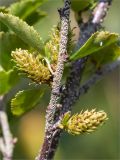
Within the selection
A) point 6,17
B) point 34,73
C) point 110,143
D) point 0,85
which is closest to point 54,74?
point 34,73

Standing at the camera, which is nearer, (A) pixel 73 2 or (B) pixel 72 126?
(B) pixel 72 126

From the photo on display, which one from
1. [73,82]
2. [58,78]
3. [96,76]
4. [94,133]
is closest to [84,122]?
[58,78]

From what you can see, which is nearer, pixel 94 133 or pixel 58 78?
pixel 58 78

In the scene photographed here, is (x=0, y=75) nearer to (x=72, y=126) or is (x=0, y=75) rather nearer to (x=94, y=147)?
(x=72, y=126)

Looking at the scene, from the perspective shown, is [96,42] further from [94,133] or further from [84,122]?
[94,133]

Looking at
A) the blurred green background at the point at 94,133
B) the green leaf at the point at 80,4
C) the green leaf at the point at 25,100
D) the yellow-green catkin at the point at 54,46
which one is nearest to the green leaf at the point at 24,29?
the yellow-green catkin at the point at 54,46

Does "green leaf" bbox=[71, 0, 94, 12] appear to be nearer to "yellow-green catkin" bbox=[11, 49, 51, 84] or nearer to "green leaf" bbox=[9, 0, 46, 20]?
"green leaf" bbox=[9, 0, 46, 20]

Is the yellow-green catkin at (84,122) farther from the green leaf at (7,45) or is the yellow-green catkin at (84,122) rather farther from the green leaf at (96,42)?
the green leaf at (7,45)

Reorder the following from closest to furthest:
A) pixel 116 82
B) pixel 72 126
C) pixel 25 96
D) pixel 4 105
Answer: pixel 72 126 < pixel 25 96 < pixel 4 105 < pixel 116 82
